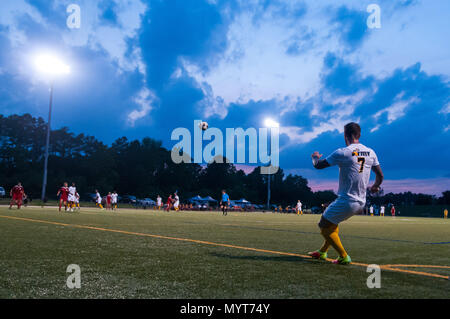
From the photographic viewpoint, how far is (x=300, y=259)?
5.67 metres

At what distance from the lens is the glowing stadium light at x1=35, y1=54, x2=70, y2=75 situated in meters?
36.6

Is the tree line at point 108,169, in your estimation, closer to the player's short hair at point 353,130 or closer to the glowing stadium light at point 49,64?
the glowing stadium light at point 49,64

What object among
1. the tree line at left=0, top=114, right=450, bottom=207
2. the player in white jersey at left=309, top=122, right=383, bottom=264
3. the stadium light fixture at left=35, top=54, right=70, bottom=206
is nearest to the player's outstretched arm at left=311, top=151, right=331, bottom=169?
the player in white jersey at left=309, top=122, right=383, bottom=264

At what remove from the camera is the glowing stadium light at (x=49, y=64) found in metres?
36.6

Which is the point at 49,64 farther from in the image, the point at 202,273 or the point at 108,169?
the point at 108,169

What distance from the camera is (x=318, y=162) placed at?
5.57m

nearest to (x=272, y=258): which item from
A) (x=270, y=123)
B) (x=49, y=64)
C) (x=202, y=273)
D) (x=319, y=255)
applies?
(x=319, y=255)

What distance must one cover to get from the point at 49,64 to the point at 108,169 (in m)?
52.5

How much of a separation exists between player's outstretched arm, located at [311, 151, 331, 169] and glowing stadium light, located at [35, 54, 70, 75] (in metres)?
36.8

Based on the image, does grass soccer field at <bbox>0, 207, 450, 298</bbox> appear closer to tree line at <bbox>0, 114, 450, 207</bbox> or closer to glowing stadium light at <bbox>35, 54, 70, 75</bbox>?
glowing stadium light at <bbox>35, 54, 70, 75</bbox>

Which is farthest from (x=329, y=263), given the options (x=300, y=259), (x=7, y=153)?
(x=7, y=153)

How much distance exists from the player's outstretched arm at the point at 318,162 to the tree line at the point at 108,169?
A: 62070 mm

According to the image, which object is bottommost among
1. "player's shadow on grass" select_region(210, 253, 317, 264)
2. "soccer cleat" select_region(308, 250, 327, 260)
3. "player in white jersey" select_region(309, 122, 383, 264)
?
"player's shadow on grass" select_region(210, 253, 317, 264)

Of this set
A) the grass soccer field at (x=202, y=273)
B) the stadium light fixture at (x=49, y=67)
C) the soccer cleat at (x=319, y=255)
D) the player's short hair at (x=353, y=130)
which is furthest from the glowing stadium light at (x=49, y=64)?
the soccer cleat at (x=319, y=255)
